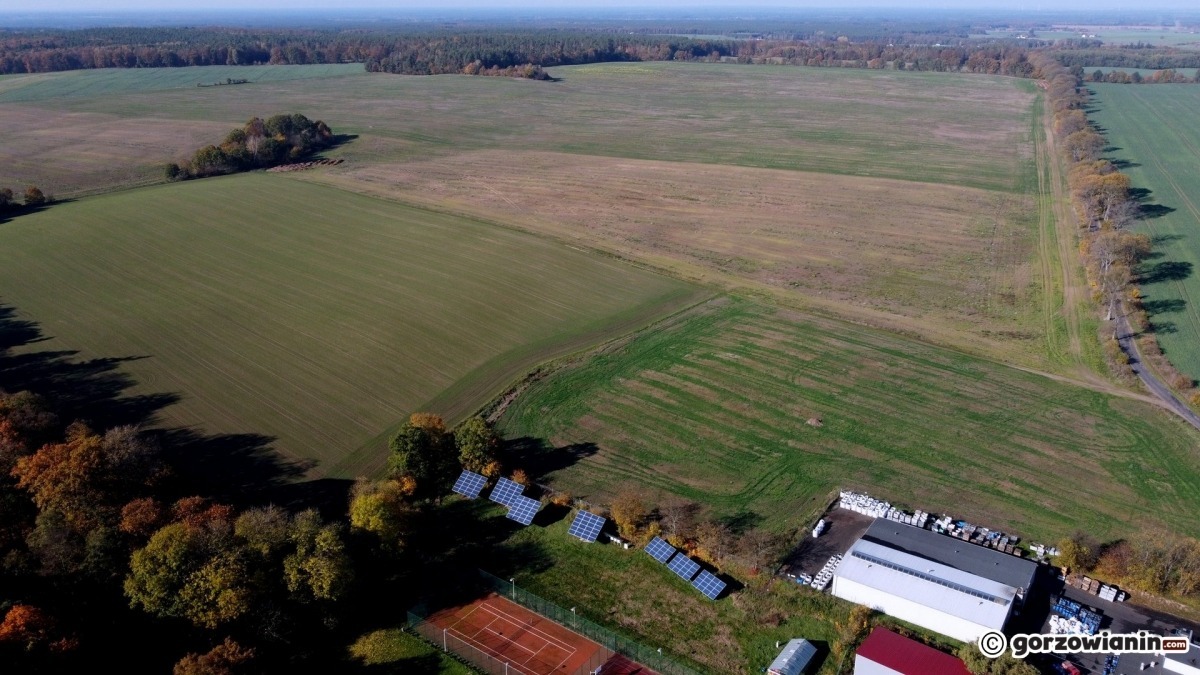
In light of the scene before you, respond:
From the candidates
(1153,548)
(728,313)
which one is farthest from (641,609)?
(728,313)

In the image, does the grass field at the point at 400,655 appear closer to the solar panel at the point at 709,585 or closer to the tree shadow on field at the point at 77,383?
the solar panel at the point at 709,585

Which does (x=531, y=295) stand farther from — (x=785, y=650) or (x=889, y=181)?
(x=889, y=181)

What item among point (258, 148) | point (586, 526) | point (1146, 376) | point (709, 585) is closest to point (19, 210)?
point (258, 148)

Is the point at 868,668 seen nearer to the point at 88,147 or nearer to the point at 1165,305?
the point at 1165,305

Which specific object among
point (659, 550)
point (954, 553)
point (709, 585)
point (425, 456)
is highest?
point (425, 456)

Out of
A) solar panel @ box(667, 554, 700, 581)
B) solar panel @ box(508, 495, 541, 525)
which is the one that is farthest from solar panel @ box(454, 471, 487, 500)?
solar panel @ box(667, 554, 700, 581)

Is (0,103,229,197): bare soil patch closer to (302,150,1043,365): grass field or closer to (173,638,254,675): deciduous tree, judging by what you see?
(302,150,1043,365): grass field
